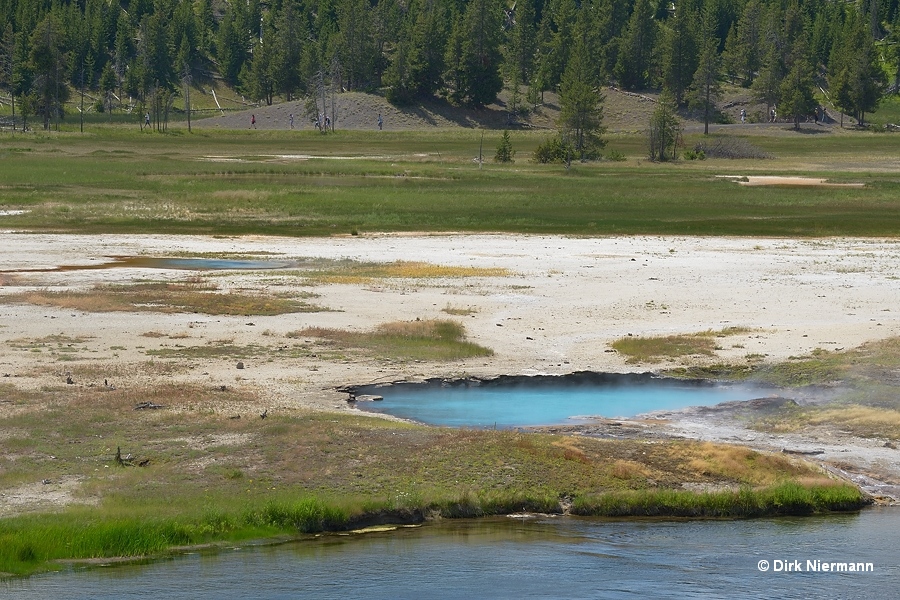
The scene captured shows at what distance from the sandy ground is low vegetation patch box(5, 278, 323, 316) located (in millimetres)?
908

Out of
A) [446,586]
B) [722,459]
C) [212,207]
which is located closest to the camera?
[446,586]

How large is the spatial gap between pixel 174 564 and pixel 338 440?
464 cm

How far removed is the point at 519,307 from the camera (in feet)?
117

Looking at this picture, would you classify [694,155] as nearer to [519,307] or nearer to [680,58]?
[680,58]

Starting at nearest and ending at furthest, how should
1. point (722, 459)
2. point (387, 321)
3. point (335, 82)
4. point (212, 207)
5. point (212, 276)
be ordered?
1. point (722, 459)
2. point (387, 321)
3. point (212, 276)
4. point (212, 207)
5. point (335, 82)

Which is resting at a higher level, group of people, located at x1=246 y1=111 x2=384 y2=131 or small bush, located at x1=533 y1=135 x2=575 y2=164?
group of people, located at x1=246 y1=111 x2=384 y2=131

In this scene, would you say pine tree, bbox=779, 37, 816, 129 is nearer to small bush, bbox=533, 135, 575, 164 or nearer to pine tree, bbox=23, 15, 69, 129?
small bush, bbox=533, 135, 575, 164

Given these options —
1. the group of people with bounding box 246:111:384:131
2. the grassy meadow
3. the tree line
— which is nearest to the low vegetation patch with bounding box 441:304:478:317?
the grassy meadow

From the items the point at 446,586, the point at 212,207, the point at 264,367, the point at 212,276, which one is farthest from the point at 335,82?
the point at 446,586

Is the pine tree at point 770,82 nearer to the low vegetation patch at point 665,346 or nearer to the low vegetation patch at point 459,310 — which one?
the low vegetation patch at point 459,310

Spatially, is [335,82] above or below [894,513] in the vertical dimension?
→ above

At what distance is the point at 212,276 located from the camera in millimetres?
40875

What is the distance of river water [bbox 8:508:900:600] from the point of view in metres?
14.8

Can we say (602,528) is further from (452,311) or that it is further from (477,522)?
(452,311)
